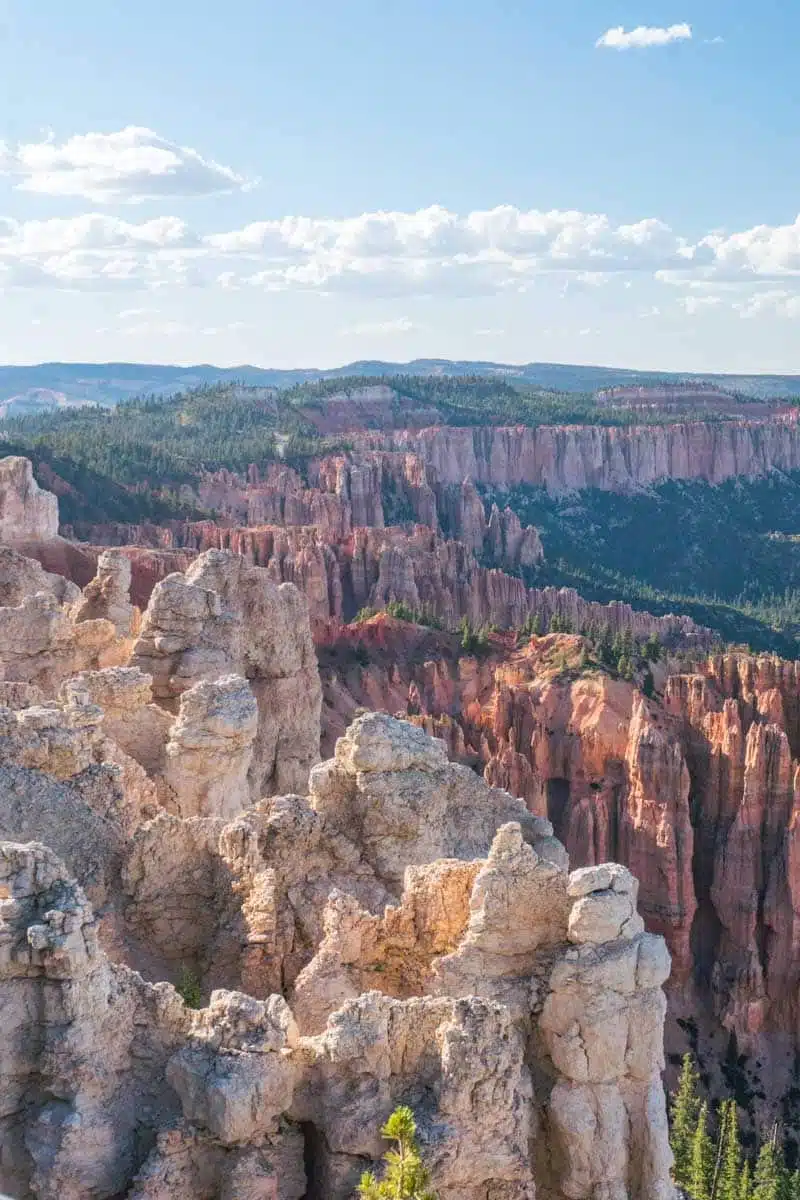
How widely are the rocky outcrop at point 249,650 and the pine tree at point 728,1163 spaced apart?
1047 centimetres

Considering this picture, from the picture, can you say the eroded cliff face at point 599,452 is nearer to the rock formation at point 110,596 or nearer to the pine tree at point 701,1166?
the rock formation at point 110,596

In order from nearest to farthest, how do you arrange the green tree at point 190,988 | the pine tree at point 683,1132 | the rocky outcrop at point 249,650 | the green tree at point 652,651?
the green tree at point 190,988 → the rocky outcrop at point 249,650 → the pine tree at point 683,1132 → the green tree at point 652,651

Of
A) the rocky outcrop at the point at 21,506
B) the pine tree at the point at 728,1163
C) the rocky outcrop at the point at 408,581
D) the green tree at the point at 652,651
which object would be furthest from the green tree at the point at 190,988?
the rocky outcrop at the point at 408,581

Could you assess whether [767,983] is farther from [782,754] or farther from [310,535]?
[310,535]

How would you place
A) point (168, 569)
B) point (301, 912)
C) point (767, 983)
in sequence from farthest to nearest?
point (168, 569) < point (767, 983) < point (301, 912)

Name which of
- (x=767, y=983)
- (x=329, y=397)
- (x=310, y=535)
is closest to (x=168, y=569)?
(x=310, y=535)

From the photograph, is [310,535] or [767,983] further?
[310,535]

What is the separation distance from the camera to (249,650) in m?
22.8

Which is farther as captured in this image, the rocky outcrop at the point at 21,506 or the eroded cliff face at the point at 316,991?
the rocky outcrop at the point at 21,506

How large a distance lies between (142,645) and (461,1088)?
12.3 m

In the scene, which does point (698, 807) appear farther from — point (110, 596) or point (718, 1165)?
point (110, 596)

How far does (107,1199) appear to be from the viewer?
296 inches


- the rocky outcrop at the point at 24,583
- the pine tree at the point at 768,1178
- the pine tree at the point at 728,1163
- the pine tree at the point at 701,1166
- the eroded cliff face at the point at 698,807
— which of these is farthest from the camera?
the eroded cliff face at the point at 698,807

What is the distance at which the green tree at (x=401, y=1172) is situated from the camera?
23.4 feet
